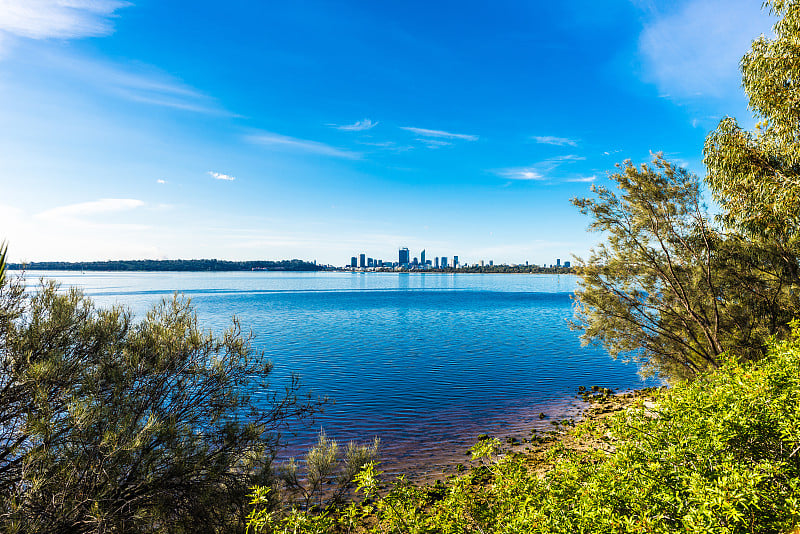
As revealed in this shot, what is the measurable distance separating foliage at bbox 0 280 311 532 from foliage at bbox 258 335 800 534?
522 centimetres

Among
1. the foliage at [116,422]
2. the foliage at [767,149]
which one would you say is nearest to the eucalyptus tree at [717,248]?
the foliage at [767,149]

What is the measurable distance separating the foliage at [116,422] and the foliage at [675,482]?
522 centimetres

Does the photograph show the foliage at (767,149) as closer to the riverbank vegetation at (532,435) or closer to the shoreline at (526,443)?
the riverbank vegetation at (532,435)

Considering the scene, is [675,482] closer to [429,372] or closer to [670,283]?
[670,283]

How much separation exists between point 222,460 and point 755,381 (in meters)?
11.3

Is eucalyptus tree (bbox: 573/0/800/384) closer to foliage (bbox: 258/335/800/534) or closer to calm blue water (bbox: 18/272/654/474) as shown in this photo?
calm blue water (bbox: 18/272/654/474)

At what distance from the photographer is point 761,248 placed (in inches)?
686

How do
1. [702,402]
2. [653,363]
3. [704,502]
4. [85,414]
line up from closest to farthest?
[704,502] < [702,402] < [85,414] < [653,363]

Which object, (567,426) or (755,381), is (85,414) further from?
(567,426)

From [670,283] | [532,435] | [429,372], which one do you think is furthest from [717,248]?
[429,372]

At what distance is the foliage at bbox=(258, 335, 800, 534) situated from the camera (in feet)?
12.8

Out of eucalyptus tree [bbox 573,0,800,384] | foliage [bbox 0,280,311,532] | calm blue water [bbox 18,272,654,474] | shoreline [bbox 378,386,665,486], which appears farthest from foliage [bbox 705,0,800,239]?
foliage [bbox 0,280,311,532]

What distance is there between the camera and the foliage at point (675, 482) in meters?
3.89

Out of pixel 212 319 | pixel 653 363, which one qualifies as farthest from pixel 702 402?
pixel 212 319
